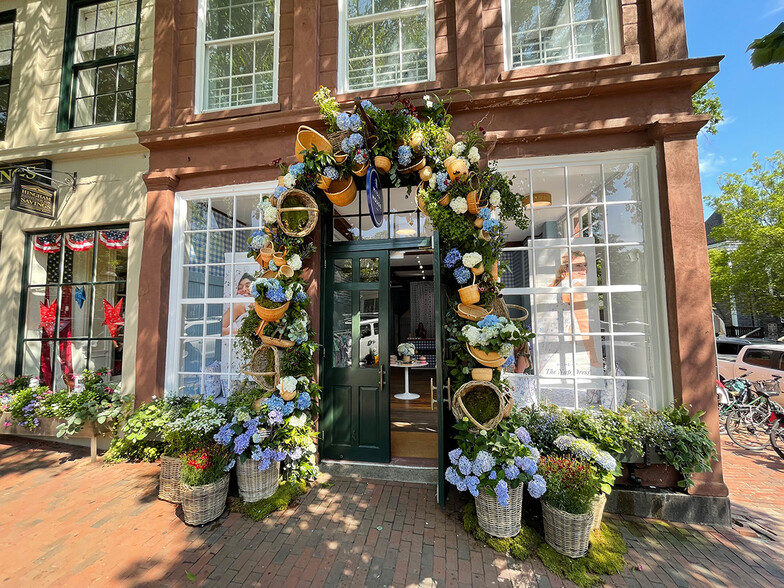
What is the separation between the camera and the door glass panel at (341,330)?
414cm

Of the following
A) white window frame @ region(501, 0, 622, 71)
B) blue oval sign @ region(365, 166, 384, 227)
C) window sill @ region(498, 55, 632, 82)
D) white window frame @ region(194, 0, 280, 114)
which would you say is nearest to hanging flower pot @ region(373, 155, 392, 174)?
blue oval sign @ region(365, 166, 384, 227)

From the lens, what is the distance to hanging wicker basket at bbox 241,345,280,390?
3.61 meters

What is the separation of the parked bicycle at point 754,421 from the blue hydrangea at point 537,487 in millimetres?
4474

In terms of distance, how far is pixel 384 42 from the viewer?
177 inches

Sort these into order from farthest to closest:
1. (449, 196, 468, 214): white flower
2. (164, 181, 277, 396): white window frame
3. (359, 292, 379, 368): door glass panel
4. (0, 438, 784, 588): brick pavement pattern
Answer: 1. (164, 181, 277, 396): white window frame
2. (359, 292, 379, 368): door glass panel
3. (449, 196, 468, 214): white flower
4. (0, 438, 784, 588): brick pavement pattern

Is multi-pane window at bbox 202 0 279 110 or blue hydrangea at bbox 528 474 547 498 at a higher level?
multi-pane window at bbox 202 0 279 110

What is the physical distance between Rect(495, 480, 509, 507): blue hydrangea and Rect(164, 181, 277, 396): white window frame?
12.1 feet

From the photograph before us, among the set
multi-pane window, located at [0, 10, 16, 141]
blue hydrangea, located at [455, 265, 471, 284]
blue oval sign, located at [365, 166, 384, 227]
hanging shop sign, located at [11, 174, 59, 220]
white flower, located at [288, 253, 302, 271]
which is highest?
multi-pane window, located at [0, 10, 16, 141]

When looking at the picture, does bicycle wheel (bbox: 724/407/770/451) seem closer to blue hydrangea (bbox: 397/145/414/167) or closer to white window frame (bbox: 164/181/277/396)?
blue hydrangea (bbox: 397/145/414/167)

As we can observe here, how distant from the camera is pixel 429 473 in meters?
3.79

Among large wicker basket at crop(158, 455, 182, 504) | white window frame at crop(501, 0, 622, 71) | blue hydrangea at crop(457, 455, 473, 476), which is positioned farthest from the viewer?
white window frame at crop(501, 0, 622, 71)

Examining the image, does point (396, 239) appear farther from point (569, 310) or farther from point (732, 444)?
point (732, 444)

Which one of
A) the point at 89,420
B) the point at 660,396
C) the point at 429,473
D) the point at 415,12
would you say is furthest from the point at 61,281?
the point at 660,396

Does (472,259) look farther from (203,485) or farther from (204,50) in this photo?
(204,50)
